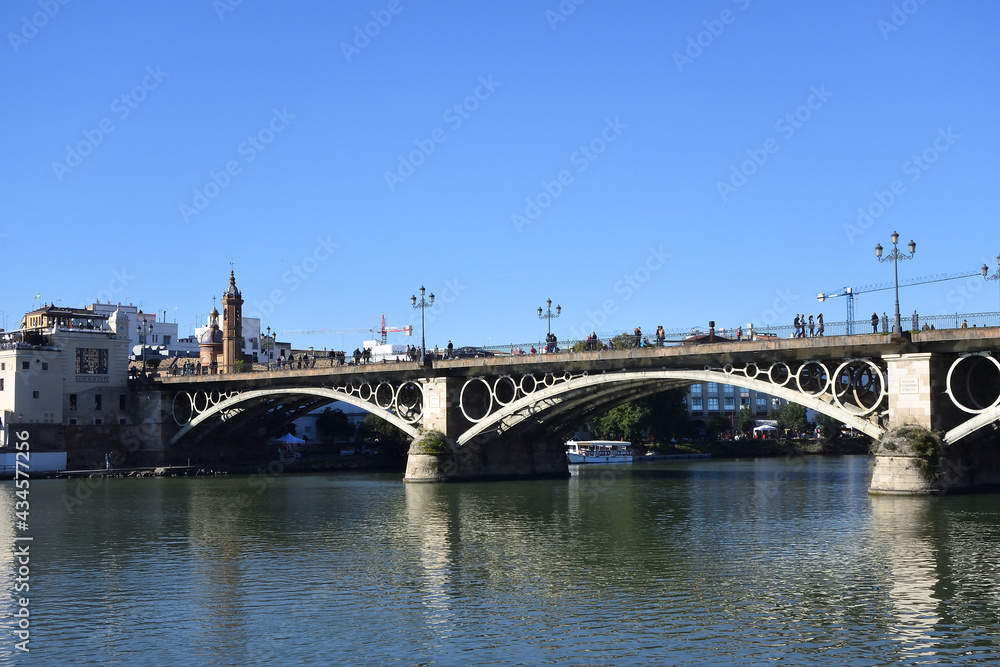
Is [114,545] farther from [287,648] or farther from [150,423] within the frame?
[150,423]

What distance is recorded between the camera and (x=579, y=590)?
99.4ft

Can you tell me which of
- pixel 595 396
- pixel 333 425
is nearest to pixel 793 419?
pixel 333 425

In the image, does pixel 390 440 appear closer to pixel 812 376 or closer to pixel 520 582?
pixel 812 376

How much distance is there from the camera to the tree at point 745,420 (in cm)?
15588

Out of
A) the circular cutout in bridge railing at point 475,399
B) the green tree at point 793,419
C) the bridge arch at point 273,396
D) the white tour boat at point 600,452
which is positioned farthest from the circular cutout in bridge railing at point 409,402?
the green tree at point 793,419

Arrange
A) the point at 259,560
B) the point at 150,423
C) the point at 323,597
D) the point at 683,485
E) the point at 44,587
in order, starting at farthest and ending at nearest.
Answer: the point at 150,423, the point at 683,485, the point at 259,560, the point at 44,587, the point at 323,597

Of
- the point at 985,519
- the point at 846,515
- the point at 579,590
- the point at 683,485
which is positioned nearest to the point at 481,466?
the point at 683,485

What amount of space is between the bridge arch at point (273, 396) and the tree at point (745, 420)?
80200mm

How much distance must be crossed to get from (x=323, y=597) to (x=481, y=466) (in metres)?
43.5

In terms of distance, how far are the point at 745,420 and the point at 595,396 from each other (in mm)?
93586

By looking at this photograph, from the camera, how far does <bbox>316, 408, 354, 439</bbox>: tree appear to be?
123 meters

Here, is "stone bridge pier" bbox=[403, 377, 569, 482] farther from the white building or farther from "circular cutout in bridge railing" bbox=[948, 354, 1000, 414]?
the white building

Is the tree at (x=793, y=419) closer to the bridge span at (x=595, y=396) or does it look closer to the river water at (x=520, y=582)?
the bridge span at (x=595, y=396)

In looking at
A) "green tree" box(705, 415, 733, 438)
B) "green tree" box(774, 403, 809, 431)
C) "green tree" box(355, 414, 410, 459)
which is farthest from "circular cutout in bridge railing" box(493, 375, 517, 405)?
"green tree" box(774, 403, 809, 431)
